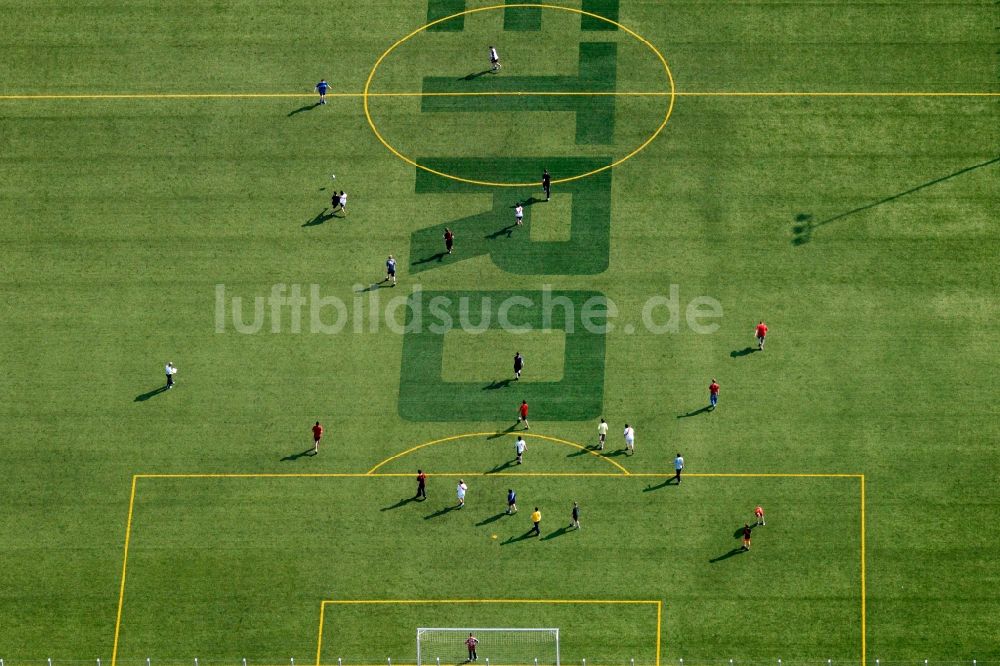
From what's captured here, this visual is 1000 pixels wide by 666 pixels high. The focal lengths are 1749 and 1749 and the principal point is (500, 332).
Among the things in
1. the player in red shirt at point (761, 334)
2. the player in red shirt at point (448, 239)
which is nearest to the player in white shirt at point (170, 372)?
the player in red shirt at point (448, 239)

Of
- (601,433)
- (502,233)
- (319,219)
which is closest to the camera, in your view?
(601,433)

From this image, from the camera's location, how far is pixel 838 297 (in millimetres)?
100125

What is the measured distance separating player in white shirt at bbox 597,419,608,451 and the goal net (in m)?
10.7

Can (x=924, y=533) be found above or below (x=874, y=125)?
below

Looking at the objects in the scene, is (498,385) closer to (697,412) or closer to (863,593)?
(697,412)

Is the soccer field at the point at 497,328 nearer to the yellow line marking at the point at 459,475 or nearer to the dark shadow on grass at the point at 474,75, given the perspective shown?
the yellow line marking at the point at 459,475

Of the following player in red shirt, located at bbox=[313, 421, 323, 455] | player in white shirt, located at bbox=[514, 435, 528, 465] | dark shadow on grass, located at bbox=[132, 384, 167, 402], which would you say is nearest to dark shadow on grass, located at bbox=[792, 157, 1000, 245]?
player in white shirt, located at bbox=[514, 435, 528, 465]

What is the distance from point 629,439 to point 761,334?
9.96 m

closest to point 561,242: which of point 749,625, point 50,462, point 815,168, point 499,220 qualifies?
point 499,220

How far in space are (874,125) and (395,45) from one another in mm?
29893

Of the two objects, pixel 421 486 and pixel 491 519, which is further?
pixel 491 519

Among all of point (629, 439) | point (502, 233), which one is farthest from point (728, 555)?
point (502, 233)

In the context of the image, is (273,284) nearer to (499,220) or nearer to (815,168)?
(499,220)

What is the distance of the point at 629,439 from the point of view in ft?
313
